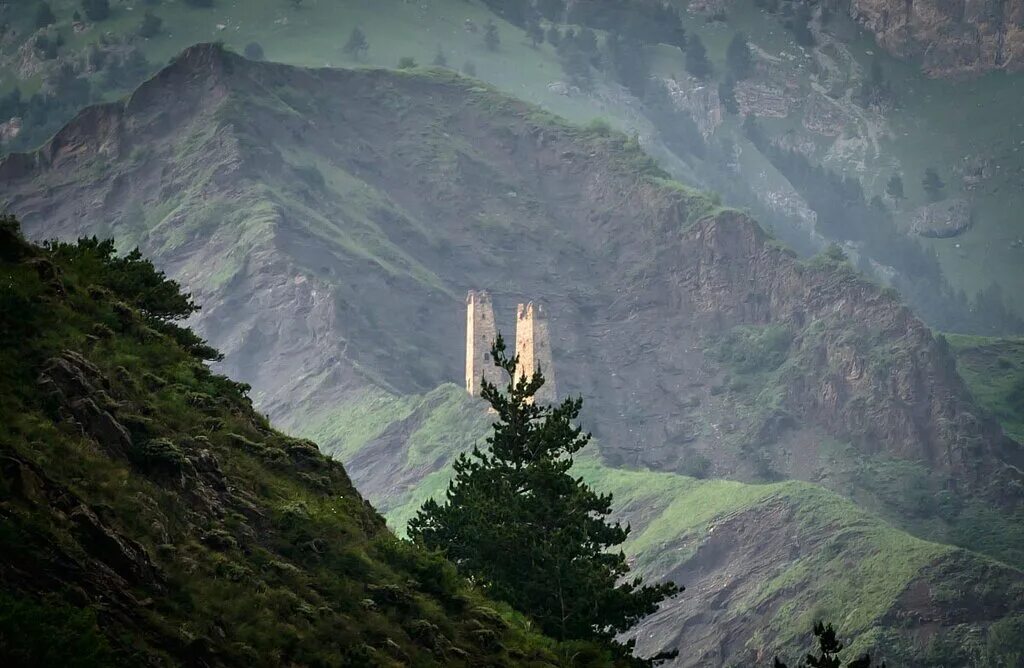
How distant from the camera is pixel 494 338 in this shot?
16812cm

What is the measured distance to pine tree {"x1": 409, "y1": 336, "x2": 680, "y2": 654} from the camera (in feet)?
159

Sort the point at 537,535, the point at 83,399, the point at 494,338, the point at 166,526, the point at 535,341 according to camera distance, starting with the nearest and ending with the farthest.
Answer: the point at 166,526
the point at 83,399
the point at 537,535
the point at 535,341
the point at 494,338

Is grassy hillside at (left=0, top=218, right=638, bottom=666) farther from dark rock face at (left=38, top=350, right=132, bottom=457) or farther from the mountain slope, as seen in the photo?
the mountain slope

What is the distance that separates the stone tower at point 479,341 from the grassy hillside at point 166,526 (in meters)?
117

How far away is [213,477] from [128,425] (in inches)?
101

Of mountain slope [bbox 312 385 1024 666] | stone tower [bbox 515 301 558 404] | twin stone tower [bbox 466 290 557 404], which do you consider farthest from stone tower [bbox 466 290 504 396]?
mountain slope [bbox 312 385 1024 666]

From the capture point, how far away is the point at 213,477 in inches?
1521

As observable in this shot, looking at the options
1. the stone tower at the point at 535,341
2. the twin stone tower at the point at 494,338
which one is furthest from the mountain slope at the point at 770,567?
the stone tower at the point at 535,341

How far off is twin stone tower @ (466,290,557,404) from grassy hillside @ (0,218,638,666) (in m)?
116

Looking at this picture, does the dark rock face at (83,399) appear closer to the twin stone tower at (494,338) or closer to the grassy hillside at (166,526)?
the grassy hillside at (166,526)

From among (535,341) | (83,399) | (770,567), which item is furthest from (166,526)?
(535,341)

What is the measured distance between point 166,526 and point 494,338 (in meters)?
133

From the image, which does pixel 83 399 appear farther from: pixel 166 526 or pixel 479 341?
pixel 479 341

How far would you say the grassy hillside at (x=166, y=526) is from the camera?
30016 mm
